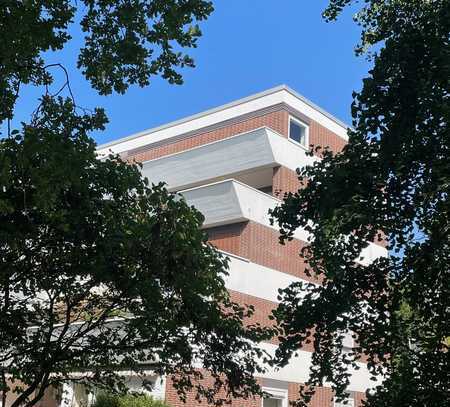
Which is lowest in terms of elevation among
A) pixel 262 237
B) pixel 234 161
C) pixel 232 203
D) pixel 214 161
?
pixel 262 237

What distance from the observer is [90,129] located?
328 inches

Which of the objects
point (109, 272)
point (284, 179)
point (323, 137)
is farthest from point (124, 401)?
point (323, 137)

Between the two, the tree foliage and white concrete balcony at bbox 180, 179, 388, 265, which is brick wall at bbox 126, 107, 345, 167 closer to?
white concrete balcony at bbox 180, 179, 388, 265

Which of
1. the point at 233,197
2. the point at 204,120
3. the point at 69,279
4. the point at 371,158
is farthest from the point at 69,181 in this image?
the point at 204,120

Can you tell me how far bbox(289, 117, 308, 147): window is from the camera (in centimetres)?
2714

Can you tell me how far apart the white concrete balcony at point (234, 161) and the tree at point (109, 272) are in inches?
632

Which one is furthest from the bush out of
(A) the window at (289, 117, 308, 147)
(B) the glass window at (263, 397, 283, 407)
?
(A) the window at (289, 117, 308, 147)

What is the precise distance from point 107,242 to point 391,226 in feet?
12.2

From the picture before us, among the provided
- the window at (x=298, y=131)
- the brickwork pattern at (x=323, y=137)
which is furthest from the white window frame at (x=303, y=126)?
the brickwork pattern at (x=323, y=137)

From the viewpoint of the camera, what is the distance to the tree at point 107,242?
757cm

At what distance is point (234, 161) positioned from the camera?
2598 centimetres

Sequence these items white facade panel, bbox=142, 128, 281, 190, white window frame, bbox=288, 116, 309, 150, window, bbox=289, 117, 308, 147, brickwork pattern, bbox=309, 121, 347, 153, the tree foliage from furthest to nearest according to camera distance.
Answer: brickwork pattern, bbox=309, 121, 347, 153 < window, bbox=289, 117, 308, 147 < white window frame, bbox=288, 116, 309, 150 < white facade panel, bbox=142, 128, 281, 190 < the tree foliage

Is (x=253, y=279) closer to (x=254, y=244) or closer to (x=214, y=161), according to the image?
(x=254, y=244)

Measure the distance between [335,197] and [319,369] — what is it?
231 centimetres
